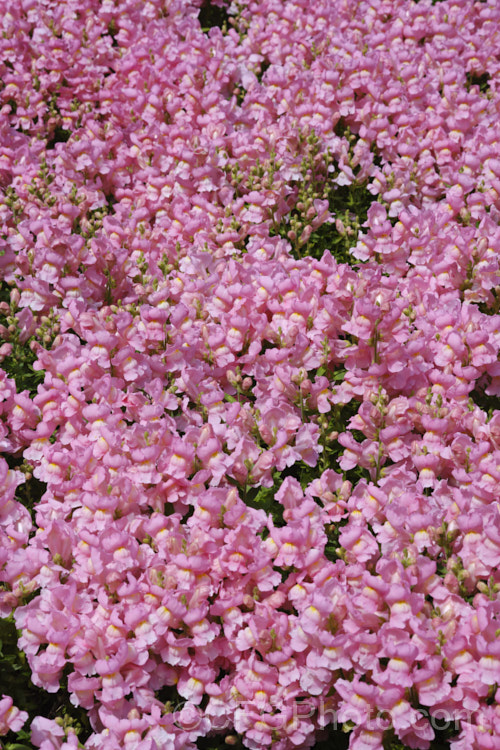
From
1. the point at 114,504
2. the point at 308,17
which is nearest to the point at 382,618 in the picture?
the point at 114,504

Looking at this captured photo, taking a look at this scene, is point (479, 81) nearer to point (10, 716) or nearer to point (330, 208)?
point (330, 208)

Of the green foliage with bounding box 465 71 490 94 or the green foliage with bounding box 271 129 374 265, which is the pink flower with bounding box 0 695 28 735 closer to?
the green foliage with bounding box 271 129 374 265

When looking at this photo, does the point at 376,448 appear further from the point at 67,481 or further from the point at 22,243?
the point at 22,243

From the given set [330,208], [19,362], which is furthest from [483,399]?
[19,362]

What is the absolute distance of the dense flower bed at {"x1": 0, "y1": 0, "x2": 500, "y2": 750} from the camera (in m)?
3.79

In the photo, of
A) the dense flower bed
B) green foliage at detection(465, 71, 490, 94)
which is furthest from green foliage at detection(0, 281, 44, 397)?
green foliage at detection(465, 71, 490, 94)

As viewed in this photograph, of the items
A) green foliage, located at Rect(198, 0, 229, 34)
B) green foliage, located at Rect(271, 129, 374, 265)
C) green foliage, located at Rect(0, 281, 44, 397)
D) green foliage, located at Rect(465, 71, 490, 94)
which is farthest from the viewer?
green foliage, located at Rect(198, 0, 229, 34)

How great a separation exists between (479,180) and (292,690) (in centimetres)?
418

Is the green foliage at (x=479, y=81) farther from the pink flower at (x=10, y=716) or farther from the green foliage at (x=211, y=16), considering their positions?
the pink flower at (x=10, y=716)

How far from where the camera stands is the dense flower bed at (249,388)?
3.79 m

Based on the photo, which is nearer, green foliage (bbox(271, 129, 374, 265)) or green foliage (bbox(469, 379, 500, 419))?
green foliage (bbox(469, 379, 500, 419))

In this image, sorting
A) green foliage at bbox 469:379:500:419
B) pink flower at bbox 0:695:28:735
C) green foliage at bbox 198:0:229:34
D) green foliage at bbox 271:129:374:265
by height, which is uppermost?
green foliage at bbox 198:0:229:34

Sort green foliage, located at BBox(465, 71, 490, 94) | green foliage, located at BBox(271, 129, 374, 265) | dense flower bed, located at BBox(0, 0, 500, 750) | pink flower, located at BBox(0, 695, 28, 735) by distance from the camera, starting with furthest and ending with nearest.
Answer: green foliage, located at BBox(465, 71, 490, 94)
green foliage, located at BBox(271, 129, 374, 265)
dense flower bed, located at BBox(0, 0, 500, 750)
pink flower, located at BBox(0, 695, 28, 735)

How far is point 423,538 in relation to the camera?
4.07 m
